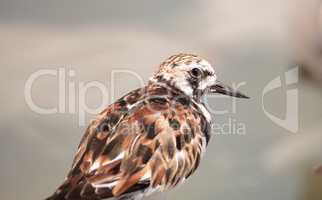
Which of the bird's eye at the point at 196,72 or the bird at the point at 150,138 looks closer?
the bird at the point at 150,138

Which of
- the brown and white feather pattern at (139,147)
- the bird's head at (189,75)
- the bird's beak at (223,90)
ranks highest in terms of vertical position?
the bird's head at (189,75)

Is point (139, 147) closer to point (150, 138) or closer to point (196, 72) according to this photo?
point (150, 138)

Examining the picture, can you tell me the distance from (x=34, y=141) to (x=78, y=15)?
49cm

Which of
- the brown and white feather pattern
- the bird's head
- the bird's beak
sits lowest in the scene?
the brown and white feather pattern

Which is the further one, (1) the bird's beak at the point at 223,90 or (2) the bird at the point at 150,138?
(1) the bird's beak at the point at 223,90

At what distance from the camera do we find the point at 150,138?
1258 millimetres

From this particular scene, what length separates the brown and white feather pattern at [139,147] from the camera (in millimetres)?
1205

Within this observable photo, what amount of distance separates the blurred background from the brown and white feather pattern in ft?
0.16

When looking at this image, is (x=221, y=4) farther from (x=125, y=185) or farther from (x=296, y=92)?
(x=125, y=185)

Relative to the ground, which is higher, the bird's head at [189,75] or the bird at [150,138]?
the bird's head at [189,75]

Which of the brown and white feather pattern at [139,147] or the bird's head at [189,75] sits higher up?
the bird's head at [189,75]

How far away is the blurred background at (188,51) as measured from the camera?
126cm

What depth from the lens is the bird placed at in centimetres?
121

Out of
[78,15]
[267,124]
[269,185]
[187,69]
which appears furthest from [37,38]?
[269,185]
